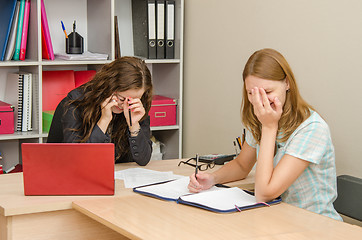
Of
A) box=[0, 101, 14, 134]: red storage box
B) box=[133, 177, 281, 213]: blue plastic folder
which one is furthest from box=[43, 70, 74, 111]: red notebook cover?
box=[133, 177, 281, 213]: blue plastic folder

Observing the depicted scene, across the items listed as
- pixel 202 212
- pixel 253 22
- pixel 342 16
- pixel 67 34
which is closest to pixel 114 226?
pixel 202 212

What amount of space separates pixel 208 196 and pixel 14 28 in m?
1.86

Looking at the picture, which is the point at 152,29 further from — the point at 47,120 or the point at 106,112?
the point at 106,112

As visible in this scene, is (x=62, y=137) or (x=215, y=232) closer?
(x=215, y=232)

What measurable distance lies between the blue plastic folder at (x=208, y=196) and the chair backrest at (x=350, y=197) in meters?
0.44

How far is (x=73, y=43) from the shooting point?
3186 mm

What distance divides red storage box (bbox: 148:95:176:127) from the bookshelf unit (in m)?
0.04

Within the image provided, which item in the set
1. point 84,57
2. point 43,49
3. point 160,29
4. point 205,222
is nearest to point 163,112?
point 160,29

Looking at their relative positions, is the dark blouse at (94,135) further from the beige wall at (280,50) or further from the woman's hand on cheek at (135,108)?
the beige wall at (280,50)

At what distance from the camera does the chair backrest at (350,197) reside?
6.52 feet

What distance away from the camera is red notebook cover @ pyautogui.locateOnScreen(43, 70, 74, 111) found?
128 inches

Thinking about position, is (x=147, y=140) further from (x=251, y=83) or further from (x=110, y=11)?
(x=110, y=11)

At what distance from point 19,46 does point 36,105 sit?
0.37 metres

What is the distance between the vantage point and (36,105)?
304cm
